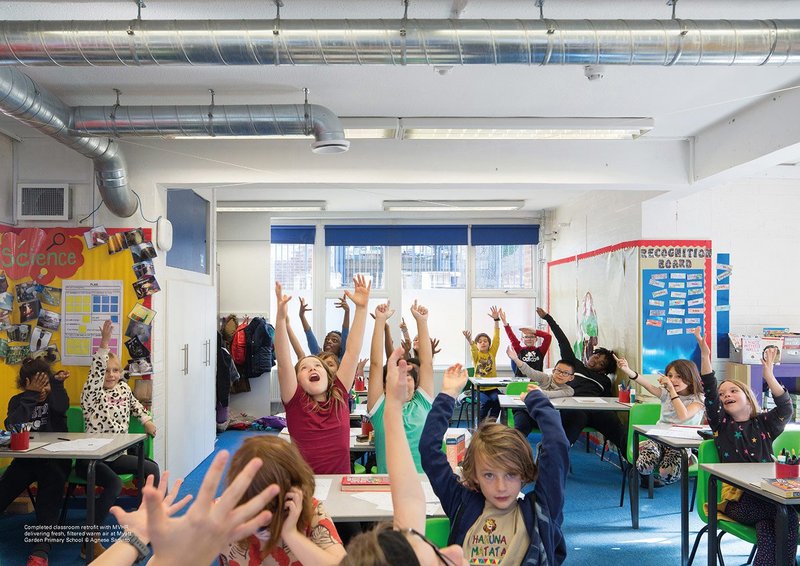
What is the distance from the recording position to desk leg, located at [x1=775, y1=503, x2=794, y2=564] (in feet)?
9.89

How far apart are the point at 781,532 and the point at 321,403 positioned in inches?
88.2

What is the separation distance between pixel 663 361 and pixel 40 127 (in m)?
5.60

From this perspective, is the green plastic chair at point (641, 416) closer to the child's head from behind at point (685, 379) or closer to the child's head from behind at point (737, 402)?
the child's head from behind at point (685, 379)

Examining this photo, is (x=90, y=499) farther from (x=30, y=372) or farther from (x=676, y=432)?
(x=676, y=432)

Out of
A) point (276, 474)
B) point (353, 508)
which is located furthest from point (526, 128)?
point (276, 474)

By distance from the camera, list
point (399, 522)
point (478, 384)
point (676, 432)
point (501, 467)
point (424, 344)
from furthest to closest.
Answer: point (478, 384) < point (676, 432) < point (424, 344) < point (501, 467) < point (399, 522)

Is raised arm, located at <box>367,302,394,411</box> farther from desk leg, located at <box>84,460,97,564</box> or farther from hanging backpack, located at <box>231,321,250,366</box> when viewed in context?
hanging backpack, located at <box>231,321,250,366</box>

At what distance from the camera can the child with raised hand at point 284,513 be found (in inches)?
57.1

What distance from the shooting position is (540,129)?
4.87 m

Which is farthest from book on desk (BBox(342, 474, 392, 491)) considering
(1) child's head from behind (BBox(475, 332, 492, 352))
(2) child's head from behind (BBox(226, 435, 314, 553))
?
(1) child's head from behind (BBox(475, 332, 492, 352))

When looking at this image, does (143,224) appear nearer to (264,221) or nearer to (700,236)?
(264,221)

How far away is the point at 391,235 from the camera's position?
9.97 meters

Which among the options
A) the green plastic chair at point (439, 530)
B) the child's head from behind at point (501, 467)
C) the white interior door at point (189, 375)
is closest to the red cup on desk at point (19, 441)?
the white interior door at point (189, 375)

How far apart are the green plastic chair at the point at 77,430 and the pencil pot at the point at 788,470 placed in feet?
13.2
